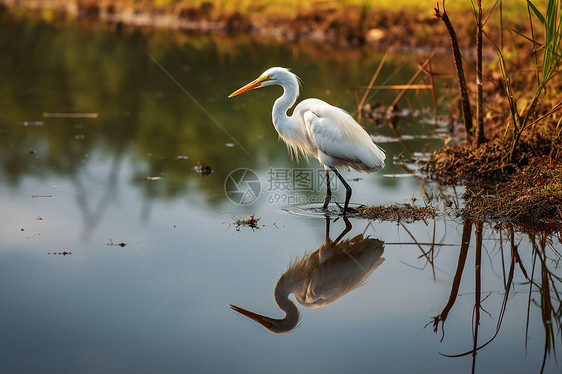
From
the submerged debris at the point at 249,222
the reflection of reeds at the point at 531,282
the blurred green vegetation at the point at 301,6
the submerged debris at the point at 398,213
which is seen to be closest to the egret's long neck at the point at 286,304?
the reflection of reeds at the point at 531,282

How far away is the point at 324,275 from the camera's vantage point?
4.00 m

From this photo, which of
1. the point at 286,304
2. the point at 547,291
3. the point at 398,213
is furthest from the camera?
Result: the point at 398,213

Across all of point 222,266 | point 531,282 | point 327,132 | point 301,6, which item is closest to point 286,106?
point 327,132

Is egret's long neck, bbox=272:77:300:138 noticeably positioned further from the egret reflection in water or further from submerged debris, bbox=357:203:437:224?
the egret reflection in water

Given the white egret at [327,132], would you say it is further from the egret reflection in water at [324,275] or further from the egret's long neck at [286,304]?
the egret's long neck at [286,304]

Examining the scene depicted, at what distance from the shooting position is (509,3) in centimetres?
1691

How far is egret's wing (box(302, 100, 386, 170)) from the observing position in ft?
17.1

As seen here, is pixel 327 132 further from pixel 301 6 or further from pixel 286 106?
pixel 301 6

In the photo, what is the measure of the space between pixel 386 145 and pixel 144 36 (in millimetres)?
11200

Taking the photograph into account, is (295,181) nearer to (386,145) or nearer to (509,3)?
(386,145)

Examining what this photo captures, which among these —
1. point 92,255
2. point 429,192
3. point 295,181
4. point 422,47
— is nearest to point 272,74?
point 295,181

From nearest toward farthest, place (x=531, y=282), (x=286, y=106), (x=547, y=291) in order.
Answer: (x=547, y=291), (x=531, y=282), (x=286, y=106)

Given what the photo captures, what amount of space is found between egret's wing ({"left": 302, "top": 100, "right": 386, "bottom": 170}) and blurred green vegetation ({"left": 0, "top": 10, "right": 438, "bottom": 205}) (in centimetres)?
104

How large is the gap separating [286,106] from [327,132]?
52cm
